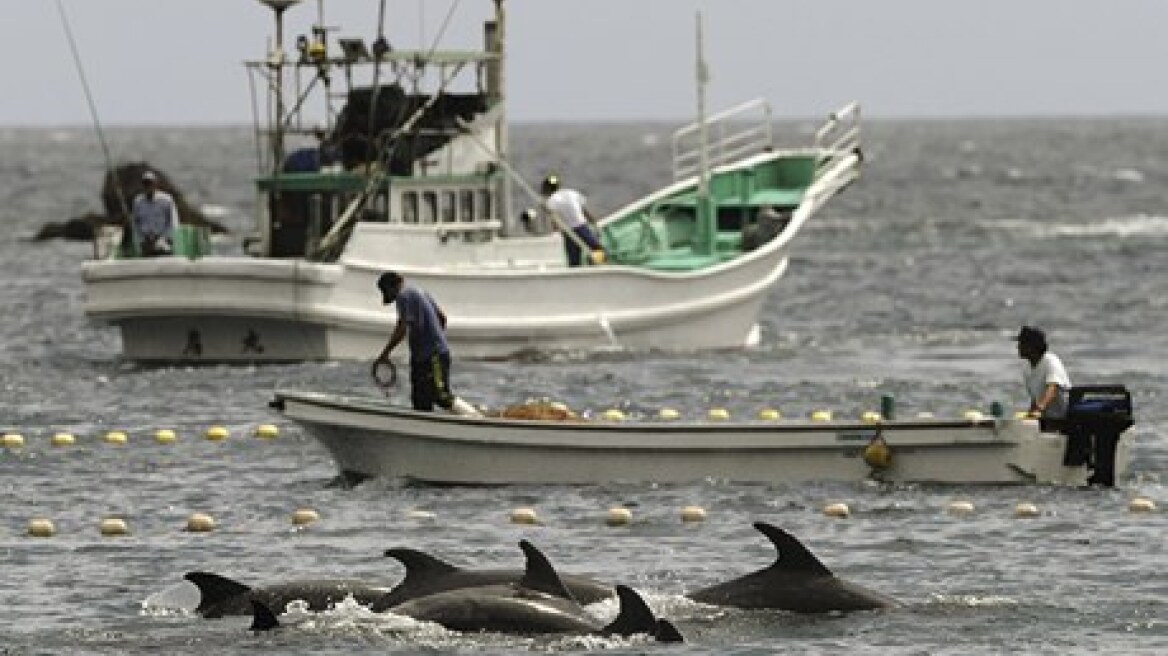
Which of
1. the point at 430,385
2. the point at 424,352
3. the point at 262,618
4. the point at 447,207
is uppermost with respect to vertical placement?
the point at 447,207

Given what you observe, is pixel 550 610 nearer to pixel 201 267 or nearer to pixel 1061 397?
pixel 1061 397

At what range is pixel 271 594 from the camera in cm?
2084

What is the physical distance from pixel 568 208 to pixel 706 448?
12411 millimetres

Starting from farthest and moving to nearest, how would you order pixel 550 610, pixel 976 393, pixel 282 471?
pixel 976 393
pixel 282 471
pixel 550 610

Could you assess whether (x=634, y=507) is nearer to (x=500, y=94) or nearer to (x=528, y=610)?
(x=528, y=610)

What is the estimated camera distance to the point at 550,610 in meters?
19.9

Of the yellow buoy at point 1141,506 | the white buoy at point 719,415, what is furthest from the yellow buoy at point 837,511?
the white buoy at point 719,415

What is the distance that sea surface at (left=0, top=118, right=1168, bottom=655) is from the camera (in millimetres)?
20422

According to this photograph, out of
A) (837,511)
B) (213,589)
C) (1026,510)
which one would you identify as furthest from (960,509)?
(213,589)

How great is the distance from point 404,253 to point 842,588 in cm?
1665

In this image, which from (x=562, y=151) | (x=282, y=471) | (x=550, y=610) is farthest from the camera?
(x=562, y=151)

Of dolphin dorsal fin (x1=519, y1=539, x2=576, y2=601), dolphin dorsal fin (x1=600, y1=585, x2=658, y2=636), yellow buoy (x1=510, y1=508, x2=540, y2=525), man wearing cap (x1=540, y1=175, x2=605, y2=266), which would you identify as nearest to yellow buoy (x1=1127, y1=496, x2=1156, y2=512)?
yellow buoy (x1=510, y1=508, x2=540, y2=525)

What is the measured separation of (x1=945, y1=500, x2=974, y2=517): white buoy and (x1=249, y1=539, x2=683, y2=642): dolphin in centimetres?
580

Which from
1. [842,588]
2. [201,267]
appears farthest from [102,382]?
[842,588]
